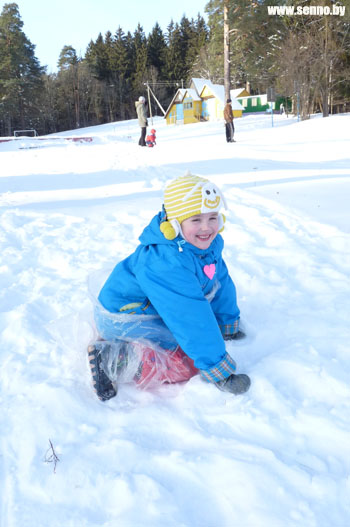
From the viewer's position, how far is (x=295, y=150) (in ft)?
35.1

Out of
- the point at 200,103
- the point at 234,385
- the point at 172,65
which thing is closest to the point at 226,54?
the point at 200,103

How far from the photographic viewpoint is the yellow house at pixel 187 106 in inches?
1353

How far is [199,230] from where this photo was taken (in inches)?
68.4

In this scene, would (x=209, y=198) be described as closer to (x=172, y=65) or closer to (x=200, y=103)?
(x=200, y=103)

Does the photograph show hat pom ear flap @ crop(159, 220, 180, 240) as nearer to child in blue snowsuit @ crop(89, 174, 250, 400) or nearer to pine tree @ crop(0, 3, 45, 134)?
child in blue snowsuit @ crop(89, 174, 250, 400)

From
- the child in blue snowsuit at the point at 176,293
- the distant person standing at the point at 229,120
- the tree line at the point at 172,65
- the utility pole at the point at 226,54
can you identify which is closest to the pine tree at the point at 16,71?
the tree line at the point at 172,65

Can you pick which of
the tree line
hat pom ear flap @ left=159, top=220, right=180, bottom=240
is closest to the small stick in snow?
hat pom ear flap @ left=159, top=220, right=180, bottom=240

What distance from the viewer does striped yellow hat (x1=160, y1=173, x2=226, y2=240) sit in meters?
1.72

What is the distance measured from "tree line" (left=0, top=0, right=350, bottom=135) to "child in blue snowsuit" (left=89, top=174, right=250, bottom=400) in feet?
62.6

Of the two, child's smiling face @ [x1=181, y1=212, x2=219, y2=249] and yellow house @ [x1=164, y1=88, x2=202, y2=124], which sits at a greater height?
yellow house @ [x1=164, y1=88, x2=202, y2=124]

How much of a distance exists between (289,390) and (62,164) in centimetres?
968

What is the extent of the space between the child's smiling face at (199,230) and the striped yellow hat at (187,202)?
3cm

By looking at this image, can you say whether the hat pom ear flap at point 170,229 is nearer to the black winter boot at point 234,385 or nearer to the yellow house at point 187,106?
the black winter boot at point 234,385

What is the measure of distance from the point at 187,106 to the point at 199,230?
35.9 m
